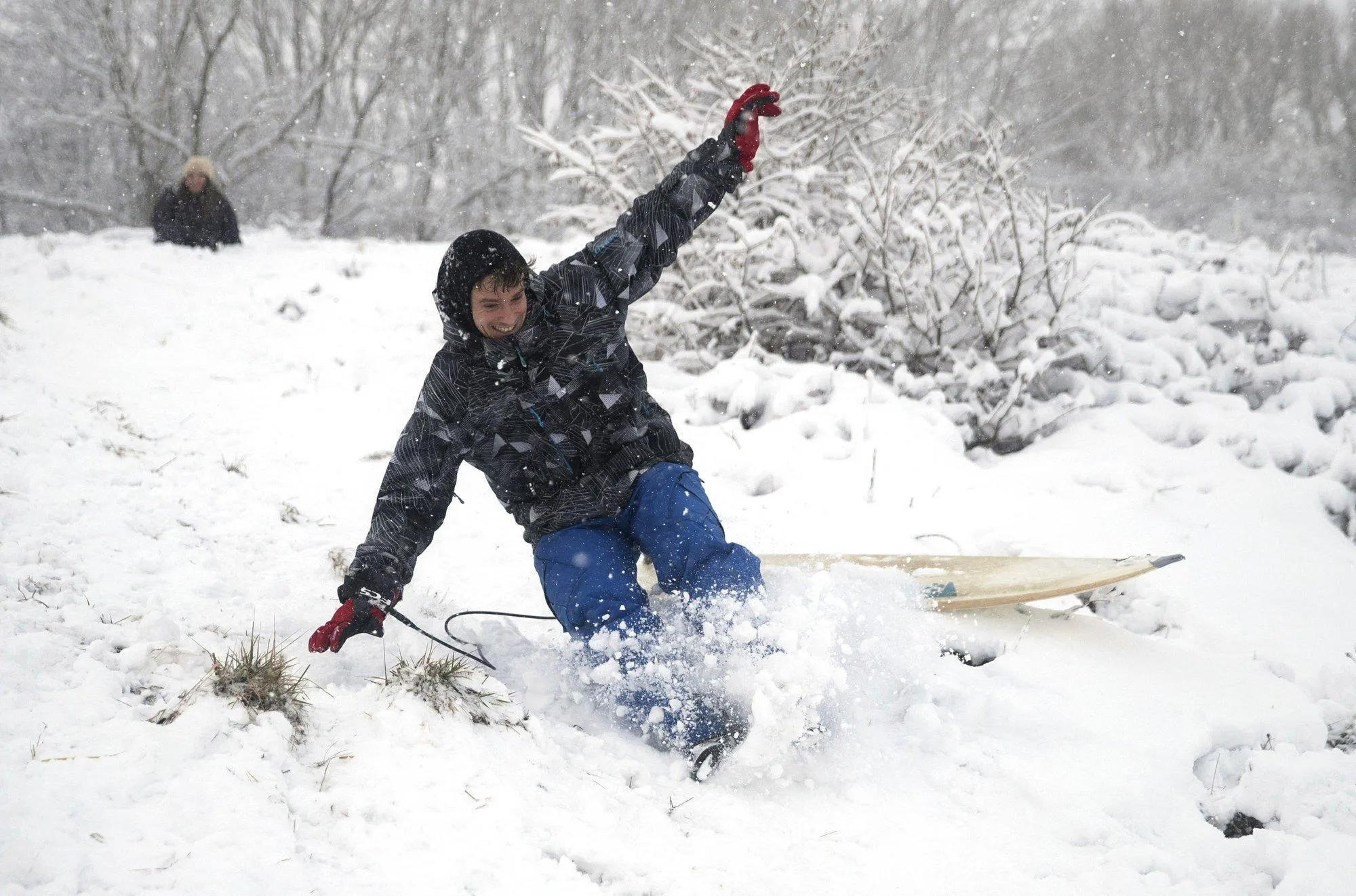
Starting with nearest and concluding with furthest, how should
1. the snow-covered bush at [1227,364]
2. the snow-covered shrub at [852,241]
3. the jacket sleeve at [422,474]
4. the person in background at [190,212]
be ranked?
the jacket sleeve at [422,474] < the snow-covered bush at [1227,364] < the snow-covered shrub at [852,241] < the person in background at [190,212]

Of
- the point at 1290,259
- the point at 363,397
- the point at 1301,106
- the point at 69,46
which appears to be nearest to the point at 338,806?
the point at 363,397

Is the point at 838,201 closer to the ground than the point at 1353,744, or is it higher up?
higher up

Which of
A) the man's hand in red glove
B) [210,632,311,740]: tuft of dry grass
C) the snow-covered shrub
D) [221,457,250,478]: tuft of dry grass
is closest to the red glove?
the man's hand in red glove

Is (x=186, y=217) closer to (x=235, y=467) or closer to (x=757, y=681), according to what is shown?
(x=235, y=467)

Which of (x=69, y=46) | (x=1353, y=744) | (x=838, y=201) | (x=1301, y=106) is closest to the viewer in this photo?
(x=1353, y=744)

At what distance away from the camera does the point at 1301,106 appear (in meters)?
21.7

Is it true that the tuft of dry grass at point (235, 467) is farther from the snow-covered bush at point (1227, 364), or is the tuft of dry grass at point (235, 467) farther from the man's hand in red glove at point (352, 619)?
the snow-covered bush at point (1227, 364)

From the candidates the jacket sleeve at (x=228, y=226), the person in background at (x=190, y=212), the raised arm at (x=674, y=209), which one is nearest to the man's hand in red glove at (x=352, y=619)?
the raised arm at (x=674, y=209)

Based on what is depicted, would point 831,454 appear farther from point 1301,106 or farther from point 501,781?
point 1301,106

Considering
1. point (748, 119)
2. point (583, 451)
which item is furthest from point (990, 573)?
point (748, 119)

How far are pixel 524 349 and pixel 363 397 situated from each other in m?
3.25

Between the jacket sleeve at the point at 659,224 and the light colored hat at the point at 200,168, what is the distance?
23.9 feet

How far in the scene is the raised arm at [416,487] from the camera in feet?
6.73

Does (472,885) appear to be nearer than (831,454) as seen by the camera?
Yes
